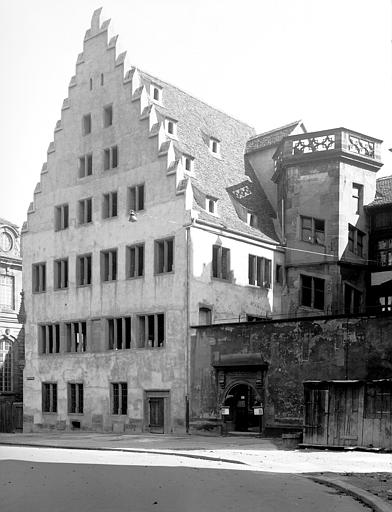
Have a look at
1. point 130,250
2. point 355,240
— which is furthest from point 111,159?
point 355,240

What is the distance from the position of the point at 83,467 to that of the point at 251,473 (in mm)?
4150

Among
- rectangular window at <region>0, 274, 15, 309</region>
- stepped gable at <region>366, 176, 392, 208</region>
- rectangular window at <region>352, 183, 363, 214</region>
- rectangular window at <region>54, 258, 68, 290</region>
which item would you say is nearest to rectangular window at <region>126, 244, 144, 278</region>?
rectangular window at <region>54, 258, 68, 290</region>

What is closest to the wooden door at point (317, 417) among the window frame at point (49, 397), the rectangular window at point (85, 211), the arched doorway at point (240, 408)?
the arched doorway at point (240, 408)

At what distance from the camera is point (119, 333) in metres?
42.6

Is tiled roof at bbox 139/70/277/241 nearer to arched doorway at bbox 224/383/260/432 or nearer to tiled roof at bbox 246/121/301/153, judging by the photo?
tiled roof at bbox 246/121/301/153

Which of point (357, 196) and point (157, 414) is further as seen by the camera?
point (357, 196)

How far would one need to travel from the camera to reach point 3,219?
211ft

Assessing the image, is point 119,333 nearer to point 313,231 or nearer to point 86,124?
point 313,231

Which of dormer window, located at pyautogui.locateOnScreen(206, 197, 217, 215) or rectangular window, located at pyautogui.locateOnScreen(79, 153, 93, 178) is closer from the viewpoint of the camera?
dormer window, located at pyautogui.locateOnScreen(206, 197, 217, 215)

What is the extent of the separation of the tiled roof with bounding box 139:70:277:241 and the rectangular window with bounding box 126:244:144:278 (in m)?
3.91

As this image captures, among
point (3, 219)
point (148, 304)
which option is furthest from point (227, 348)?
point (3, 219)

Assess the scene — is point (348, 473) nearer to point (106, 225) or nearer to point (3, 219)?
point (106, 225)

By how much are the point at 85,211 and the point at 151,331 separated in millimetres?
8426

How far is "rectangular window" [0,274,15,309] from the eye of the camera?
206ft
